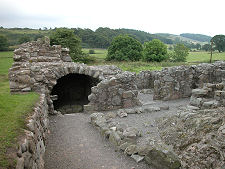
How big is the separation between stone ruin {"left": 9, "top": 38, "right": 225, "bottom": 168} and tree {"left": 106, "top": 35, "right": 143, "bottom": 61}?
86.1ft

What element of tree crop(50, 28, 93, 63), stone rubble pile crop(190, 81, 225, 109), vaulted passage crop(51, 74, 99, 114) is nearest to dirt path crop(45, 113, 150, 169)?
stone rubble pile crop(190, 81, 225, 109)

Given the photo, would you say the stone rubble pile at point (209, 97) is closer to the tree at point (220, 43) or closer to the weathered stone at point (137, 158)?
the weathered stone at point (137, 158)

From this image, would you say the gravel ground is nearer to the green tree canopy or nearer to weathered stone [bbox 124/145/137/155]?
weathered stone [bbox 124/145/137/155]

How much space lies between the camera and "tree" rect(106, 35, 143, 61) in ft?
149

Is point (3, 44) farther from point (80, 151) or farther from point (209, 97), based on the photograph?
point (209, 97)

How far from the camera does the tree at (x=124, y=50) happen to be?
4538 cm

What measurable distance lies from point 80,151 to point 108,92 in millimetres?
5289

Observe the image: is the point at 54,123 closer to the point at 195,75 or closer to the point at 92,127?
the point at 92,127

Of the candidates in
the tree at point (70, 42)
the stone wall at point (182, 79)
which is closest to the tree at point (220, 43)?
the tree at point (70, 42)

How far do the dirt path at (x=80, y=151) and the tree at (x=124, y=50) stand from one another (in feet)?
119

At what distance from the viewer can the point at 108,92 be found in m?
12.3

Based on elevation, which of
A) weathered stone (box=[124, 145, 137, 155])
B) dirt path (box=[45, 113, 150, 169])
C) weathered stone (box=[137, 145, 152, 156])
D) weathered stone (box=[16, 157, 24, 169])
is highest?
weathered stone (box=[16, 157, 24, 169])

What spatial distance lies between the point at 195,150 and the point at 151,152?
1355 mm

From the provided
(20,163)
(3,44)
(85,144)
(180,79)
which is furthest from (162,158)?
(3,44)
